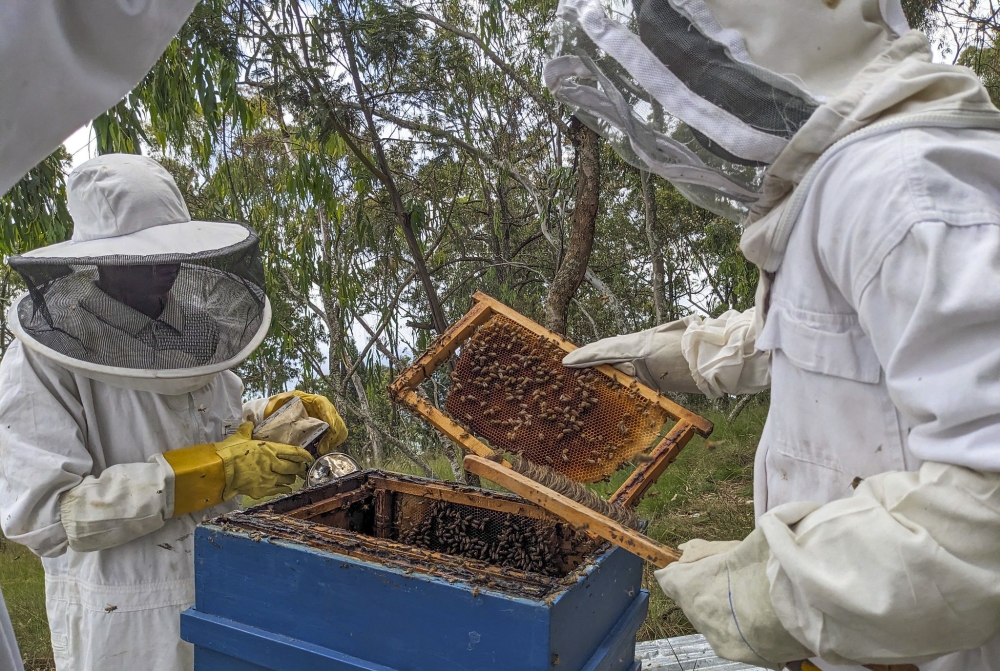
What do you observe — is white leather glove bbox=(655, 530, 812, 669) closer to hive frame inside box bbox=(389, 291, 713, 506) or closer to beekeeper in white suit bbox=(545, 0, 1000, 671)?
beekeeper in white suit bbox=(545, 0, 1000, 671)

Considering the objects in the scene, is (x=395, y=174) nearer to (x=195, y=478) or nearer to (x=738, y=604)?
(x=195, y=478)

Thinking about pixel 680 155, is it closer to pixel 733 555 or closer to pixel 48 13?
pixel 733 555

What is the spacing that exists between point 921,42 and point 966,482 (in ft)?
2.71

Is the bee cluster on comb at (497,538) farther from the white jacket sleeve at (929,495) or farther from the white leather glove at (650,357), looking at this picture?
the white jacket sleeve at (929,495)

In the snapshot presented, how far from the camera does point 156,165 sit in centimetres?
243

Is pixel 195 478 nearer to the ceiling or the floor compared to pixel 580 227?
nearer to the floor

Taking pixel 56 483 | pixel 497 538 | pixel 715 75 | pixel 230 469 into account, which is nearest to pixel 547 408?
pixel 497 538

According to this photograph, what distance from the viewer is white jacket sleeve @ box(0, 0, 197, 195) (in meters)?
0.71

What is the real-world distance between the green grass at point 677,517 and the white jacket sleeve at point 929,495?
2682 millimetres

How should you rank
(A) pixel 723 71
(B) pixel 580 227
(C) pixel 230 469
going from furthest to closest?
1. (B) pixel 580 227
2. (C) pixel 230 469
3. (A) pixel 723 71

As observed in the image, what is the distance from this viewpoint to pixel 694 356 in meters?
2.11

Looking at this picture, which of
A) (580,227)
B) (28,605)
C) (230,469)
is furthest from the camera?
(28,605)

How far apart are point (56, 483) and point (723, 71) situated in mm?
2148

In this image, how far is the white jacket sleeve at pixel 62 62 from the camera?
2.34ft
